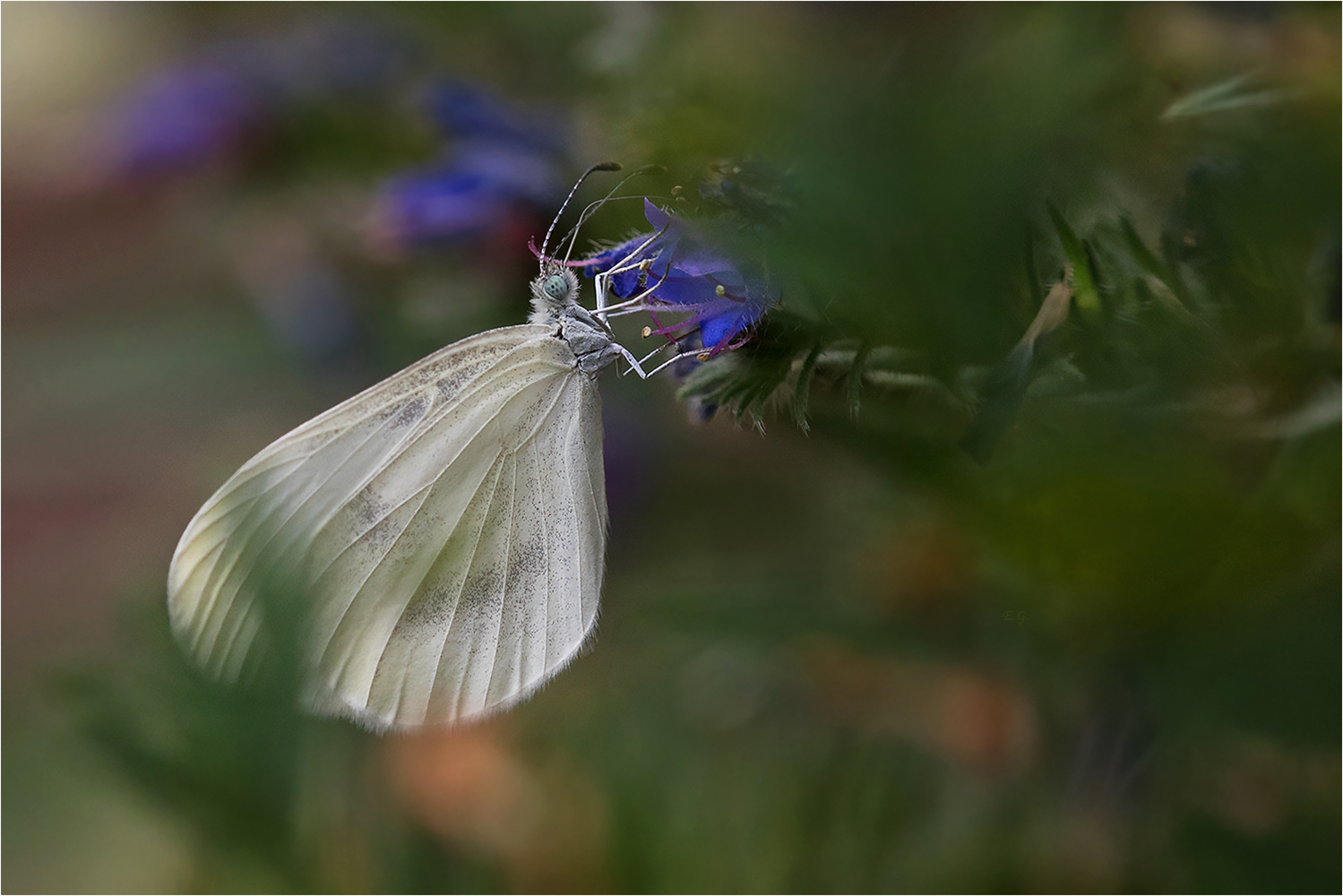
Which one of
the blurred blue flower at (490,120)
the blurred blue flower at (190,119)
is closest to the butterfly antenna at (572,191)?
the blurred blue flower at (490,120)

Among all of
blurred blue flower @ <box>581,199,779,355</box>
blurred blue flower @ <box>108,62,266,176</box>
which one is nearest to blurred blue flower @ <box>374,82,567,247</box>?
blurred blue flower @ <box>581,199,779,355</box>

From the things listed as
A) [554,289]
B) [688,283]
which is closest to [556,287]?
[554,289]

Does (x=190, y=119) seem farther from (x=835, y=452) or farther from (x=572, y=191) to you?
(x=835, y=452)

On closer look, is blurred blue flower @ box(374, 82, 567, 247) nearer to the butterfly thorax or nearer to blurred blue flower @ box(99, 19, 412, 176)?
the butterfly thorax

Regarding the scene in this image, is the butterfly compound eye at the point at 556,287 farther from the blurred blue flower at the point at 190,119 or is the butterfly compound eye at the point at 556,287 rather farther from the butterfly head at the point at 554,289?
the blurred blue flower at the point at 190,119

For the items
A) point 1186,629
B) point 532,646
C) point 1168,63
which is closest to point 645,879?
point 532,646

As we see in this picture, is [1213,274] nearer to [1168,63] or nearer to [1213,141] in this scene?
[1213,141]
